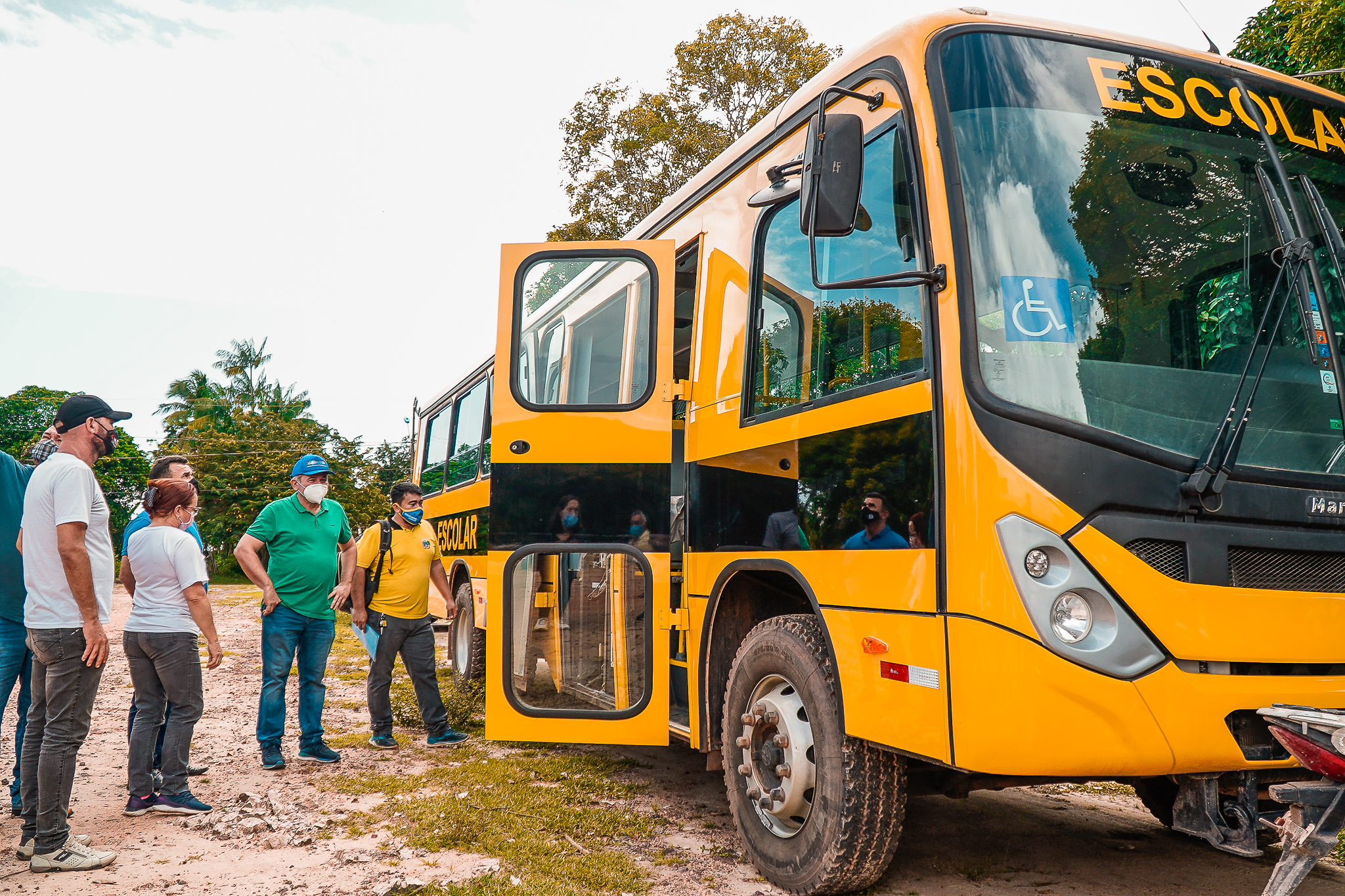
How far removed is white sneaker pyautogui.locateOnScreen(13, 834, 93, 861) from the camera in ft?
14.6

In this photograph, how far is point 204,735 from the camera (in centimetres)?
738

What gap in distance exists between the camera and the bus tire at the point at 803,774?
3609 mm

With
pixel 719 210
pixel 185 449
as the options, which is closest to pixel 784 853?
pixel 719 210

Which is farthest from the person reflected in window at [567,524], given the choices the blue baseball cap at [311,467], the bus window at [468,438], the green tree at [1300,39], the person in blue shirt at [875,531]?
the green tree at [1300,39]

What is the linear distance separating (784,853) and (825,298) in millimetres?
2206

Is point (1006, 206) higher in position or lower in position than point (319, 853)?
higher

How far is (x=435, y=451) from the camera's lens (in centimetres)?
1334

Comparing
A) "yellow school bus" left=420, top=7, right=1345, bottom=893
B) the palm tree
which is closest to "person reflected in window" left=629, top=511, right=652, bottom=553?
"yellow school bus" left=420, top=7, right=1345, bottom=893

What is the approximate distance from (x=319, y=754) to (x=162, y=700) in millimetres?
1319

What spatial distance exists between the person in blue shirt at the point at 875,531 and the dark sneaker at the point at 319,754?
4334mm

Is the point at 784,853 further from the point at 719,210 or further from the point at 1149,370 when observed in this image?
the point at 719,210

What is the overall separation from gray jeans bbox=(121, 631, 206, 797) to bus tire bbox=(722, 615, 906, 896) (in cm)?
293

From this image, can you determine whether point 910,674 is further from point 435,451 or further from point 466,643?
point 435,451

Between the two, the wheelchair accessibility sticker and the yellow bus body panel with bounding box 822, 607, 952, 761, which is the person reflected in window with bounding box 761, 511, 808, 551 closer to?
the yellow bus body panel with bounding box 822, 607, 952, 761
